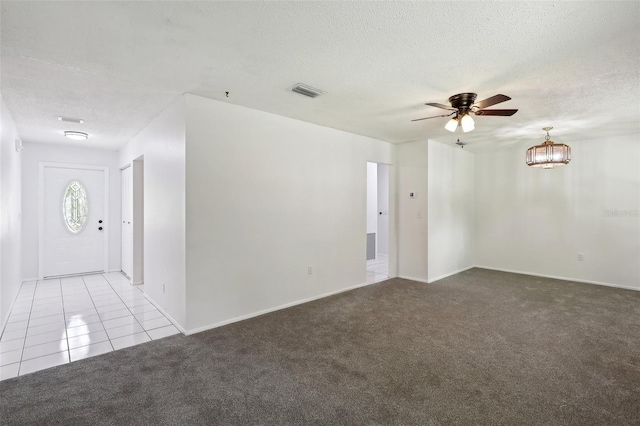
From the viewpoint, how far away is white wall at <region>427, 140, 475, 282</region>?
213 inches

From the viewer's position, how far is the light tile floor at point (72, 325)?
276cm

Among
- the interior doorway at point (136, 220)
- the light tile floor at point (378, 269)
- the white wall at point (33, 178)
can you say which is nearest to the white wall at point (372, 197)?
the light tile floor at point (378, 269)

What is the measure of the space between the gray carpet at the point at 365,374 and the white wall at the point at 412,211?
5.24ft

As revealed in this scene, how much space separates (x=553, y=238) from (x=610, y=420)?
4.59 m

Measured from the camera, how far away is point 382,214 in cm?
781

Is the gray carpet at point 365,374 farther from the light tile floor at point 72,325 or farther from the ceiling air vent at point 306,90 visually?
the ceiling air vent at point 306,90

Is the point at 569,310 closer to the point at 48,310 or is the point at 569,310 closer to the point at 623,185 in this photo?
the point at 623,185

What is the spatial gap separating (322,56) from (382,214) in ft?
19.0

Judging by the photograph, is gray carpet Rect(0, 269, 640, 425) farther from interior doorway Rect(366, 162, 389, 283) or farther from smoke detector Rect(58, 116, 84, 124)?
interior doorway Rect(366, 162, 389, 283)

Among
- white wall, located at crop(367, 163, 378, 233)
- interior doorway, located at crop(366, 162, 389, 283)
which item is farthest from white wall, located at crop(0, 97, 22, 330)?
white wall, located at crop(367, 163, 378, 233)

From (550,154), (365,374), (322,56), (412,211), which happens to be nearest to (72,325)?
(365,374)

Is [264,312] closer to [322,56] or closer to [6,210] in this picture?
[322,56]

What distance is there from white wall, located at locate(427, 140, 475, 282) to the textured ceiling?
1.88 meters

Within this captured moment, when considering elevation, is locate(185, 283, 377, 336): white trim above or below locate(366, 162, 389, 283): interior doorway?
below
